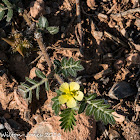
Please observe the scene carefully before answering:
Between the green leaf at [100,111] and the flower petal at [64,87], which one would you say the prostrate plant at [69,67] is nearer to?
the flower petal at [64,87]

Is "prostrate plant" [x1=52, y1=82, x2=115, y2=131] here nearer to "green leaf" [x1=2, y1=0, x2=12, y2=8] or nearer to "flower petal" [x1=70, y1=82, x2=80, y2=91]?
"flower petal" [x1=70, y1=82, x2=80, y2=91]

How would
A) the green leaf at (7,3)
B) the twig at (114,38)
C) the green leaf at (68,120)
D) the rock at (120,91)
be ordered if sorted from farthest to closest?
the twig at (114,38), the rock at (120,91), the green leaf at (7,3), the green leaf at (68,120)

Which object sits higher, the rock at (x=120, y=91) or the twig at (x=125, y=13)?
the twig at (x=125, y=13)

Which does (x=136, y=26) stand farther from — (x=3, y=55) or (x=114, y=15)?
(x=3, y=55)

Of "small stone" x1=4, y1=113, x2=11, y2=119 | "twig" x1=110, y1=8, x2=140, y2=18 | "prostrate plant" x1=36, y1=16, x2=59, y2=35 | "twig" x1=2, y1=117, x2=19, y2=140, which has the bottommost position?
"twig" x1=2, y1=117, x2=19, y2=140

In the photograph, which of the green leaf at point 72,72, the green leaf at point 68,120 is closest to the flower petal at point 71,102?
the green leaf at point 68,120

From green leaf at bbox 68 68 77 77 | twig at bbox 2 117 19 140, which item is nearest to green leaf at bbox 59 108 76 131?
green leaf at bbox 68 68 77 77
